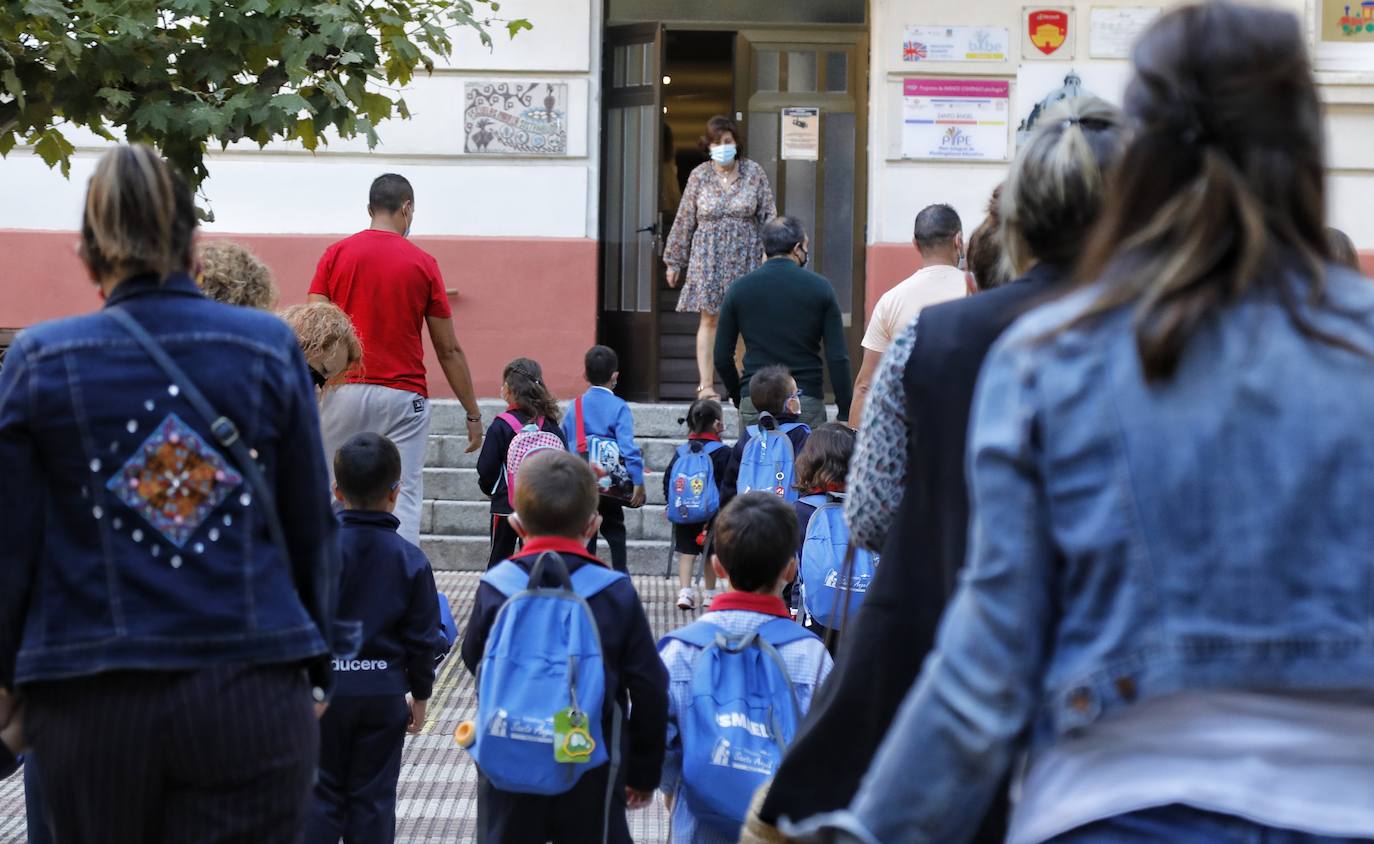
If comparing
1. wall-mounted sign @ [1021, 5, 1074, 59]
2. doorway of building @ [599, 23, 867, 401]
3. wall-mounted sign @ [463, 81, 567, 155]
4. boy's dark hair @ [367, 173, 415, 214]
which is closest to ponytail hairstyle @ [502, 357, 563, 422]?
boy's dark hair @ [367, 173, 415, 214]

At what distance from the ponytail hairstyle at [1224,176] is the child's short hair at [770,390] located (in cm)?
662

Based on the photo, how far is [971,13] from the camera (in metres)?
12.7

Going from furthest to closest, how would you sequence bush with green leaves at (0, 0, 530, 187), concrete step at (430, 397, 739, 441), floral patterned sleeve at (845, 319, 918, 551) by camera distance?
concrete step at (430, 397, 739, 441) < bush with green leaves at (0, 0, 530, 187) < floral patterned sleeve at (845, 319, 918, 551)

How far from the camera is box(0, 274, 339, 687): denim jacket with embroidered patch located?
2.90m

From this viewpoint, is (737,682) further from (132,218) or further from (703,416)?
(703,416)

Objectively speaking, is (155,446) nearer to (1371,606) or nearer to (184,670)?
(184,670)

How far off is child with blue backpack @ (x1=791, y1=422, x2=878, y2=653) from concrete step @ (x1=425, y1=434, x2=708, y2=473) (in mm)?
5537

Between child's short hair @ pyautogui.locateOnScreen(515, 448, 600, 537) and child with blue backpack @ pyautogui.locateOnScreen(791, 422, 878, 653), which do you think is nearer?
child's short hair @ pyautogui.locateOnScreen(515, 448, 600, 537)

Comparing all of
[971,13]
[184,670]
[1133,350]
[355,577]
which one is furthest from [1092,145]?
[971,13]

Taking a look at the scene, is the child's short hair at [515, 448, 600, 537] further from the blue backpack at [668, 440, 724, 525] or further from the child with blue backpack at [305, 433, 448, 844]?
the blue backpack at [668, 440, 724, 525]

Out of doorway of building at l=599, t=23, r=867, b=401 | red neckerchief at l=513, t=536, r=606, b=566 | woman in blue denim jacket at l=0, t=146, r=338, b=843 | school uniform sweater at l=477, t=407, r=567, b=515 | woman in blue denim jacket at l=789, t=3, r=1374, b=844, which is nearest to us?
woman in blue denim jacket at l=789, t=3, r=1374, b=844

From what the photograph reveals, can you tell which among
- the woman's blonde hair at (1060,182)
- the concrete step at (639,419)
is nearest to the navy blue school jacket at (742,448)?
the concrete step at (639,419)

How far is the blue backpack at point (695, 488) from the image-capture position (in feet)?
31.2

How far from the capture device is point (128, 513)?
2924mm
